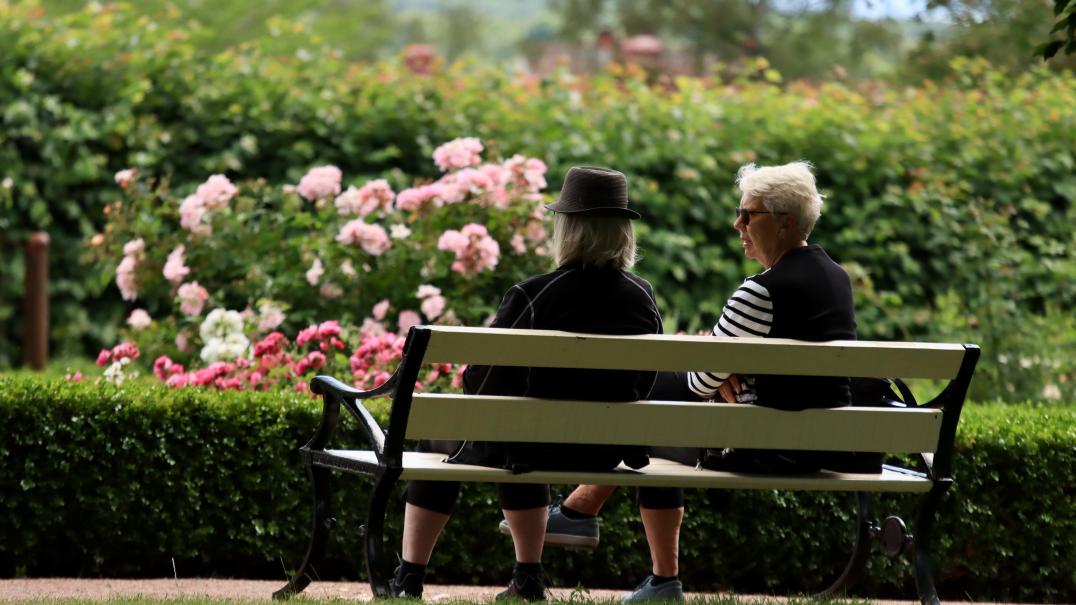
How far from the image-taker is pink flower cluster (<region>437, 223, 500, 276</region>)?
252 inches

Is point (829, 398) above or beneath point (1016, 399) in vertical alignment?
above

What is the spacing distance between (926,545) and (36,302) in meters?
6.56

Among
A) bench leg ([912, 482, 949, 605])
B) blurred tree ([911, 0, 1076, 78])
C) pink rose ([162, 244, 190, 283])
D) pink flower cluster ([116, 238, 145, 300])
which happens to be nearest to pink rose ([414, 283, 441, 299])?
pink rose ([162, 244, 190, 283])

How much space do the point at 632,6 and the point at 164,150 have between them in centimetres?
2255

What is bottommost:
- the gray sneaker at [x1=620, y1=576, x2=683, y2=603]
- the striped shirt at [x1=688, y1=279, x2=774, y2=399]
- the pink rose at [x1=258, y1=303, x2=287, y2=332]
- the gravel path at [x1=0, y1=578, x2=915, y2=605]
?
the gravel path at [x1=0, y1=578, x2=915, y2=605]

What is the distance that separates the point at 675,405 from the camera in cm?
391

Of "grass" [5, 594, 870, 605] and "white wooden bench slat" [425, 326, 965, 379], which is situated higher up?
"white wooden bench slat" [425, 326, 965, 379]

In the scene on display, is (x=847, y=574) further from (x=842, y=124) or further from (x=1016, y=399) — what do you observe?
(x=842, y=124)

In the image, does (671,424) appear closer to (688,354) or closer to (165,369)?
(688,354)

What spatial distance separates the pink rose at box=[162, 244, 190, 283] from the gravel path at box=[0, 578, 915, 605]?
2.17 meters

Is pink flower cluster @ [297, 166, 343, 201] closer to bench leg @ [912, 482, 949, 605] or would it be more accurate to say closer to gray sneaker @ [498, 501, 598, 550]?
gray sneaker @ [498, 501, 598, 550]

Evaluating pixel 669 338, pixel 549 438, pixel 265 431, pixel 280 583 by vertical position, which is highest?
pixel 669 338

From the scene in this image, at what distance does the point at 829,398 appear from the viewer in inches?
162

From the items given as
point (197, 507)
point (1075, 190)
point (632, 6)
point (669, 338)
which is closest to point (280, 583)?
point (197, 507)
